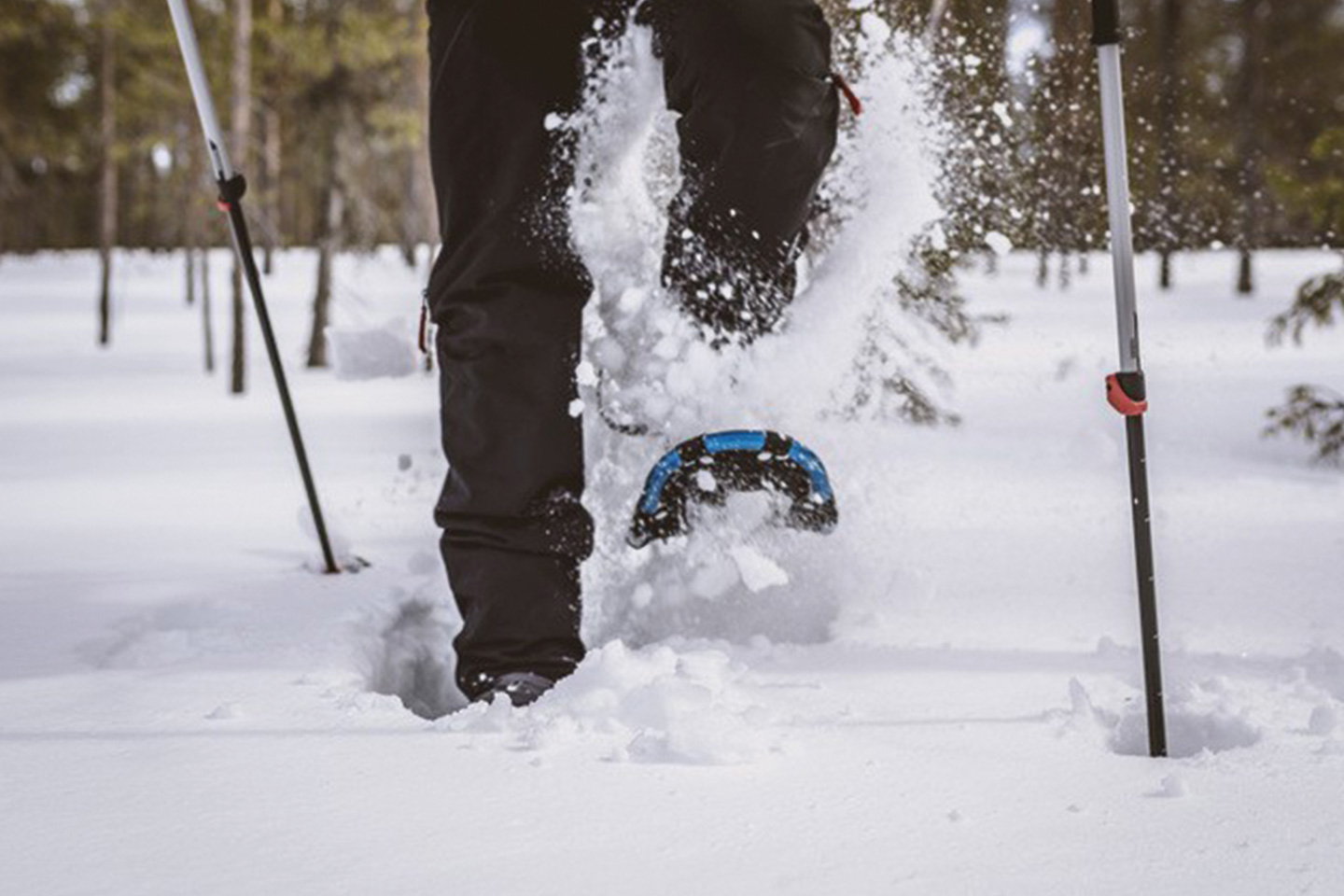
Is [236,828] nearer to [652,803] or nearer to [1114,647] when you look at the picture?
[652,803]

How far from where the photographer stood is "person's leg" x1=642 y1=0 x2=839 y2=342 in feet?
4.98

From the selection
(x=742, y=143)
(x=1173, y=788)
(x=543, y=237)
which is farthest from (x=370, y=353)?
(x=1173, y=788)

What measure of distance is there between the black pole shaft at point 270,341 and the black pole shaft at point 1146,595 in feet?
4.69

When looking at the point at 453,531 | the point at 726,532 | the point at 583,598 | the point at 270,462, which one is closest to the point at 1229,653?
the point at 726,532

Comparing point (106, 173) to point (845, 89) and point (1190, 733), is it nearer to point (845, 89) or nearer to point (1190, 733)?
point (845, 89)

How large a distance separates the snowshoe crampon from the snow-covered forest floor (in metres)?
0.18

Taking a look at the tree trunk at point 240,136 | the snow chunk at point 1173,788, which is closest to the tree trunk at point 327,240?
the tree trunk at point 240,136

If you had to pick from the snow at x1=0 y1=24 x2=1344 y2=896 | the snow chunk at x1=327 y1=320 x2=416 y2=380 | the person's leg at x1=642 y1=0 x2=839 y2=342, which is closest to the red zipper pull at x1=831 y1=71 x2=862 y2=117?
the person's leg at x1=642 y1=0 x2=839 y2=342

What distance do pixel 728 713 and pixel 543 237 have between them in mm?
675

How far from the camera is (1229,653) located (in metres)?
1.66

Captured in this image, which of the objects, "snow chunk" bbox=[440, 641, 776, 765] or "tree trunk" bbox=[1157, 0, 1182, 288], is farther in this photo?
"tree trunk" bbox=[1157, 0, 1182, 288]

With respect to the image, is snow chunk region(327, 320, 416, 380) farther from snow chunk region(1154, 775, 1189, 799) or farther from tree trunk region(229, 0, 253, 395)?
snow chunk region(1154, 775, 1189, 799)

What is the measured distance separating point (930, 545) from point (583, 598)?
843 millimetres

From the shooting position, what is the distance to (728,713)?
4.31 feet
